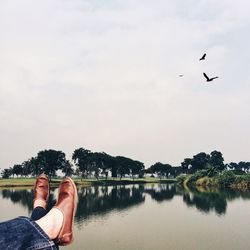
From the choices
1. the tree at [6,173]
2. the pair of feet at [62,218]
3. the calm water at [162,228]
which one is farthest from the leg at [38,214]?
the tree at [6,173]

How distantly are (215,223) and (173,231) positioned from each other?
538 centimetres

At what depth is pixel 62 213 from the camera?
2916mm

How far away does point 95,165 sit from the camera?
131375 millimetres

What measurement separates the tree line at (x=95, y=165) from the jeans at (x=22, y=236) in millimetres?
90226

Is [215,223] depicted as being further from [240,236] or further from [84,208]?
[84,208]

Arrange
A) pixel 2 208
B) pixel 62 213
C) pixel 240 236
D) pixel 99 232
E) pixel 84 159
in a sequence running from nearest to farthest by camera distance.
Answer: pixel 62 213, pixel 240 236, pixel 99 232, pixel 2 208, pixel 84 159

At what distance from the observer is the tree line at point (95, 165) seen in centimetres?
11538

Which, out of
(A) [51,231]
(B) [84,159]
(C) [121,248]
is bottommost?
(C) [121,248]

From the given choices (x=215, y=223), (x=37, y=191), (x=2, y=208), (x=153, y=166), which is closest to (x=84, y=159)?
(x=153, y=166)

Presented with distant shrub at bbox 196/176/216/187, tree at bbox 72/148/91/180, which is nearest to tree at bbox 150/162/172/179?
tree at bbox 72/148/91/180

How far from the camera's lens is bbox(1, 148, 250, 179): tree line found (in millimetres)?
115375

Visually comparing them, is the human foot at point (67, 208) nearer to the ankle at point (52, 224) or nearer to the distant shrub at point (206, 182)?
the ankle at point (52, 224)

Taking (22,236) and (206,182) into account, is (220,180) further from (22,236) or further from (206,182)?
(22,236)

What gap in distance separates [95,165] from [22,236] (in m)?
131
